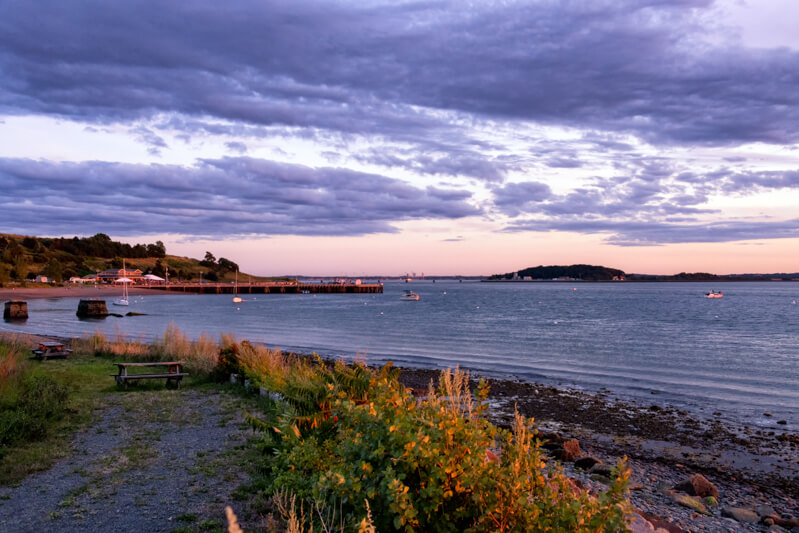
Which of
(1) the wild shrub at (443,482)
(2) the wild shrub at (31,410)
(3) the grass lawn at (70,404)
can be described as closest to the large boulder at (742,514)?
(1) the wild shrub at (443,482)

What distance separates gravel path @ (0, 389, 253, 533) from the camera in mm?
5895

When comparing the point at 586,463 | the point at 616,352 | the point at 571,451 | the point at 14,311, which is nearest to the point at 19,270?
the point at 14,311

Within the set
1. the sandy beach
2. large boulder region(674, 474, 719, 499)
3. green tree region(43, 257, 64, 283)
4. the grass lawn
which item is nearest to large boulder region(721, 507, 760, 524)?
the sandy beach

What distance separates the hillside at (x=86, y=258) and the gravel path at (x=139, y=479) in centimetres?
12128

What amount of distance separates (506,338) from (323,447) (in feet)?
104

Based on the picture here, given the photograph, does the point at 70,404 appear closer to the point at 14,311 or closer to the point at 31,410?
the point at 31,410

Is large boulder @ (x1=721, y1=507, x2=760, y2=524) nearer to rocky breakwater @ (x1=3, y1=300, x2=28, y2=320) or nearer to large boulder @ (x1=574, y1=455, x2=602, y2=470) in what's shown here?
large boulder @ (x1=574, y1=455, x2=602, y2=470)

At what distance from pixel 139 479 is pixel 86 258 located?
586 feet

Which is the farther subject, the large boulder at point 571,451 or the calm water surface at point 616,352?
the calm water surface at point 616,352

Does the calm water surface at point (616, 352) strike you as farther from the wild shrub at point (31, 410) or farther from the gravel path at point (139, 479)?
the wild shrub at point (31, 410)

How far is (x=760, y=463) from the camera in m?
11.6

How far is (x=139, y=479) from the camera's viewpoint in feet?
23.5

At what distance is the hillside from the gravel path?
398ft

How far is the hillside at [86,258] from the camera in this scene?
12619 cm
